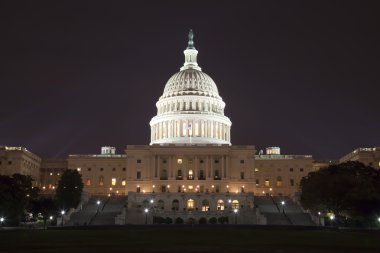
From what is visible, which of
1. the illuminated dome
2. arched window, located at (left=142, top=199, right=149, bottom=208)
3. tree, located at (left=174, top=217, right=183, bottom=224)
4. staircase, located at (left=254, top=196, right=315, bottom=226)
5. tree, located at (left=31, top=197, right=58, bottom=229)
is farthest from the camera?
the illuminated dome

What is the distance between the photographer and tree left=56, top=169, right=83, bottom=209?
112m

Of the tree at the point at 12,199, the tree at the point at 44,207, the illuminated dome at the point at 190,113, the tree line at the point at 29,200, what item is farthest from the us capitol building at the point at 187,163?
→ the tree at the point at 12,199

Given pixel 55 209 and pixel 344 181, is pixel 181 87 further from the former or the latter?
pixel 344 181

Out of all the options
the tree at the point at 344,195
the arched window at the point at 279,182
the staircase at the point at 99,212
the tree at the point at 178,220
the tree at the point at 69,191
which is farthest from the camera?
the arched window at the point at 279,182

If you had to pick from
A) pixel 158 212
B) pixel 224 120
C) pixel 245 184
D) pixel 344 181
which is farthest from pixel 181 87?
pixel 344 181

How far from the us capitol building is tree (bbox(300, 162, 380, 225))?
85.3 feet

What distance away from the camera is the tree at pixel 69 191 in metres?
112

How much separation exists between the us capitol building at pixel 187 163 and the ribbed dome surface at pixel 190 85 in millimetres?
281

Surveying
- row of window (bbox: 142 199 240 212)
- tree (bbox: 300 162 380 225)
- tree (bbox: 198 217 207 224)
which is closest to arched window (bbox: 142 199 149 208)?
A: row of window (bbox: 142 199 240 212)

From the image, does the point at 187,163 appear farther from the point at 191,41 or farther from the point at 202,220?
the point at 191,41

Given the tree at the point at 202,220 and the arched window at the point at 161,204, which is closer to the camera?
the tree at the point at 202,220

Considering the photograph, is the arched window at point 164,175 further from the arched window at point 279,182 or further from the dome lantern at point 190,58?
the dome lantern at point 190,58

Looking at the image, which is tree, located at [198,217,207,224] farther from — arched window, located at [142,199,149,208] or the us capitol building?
the us capitol building

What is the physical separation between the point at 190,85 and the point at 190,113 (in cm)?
1056
